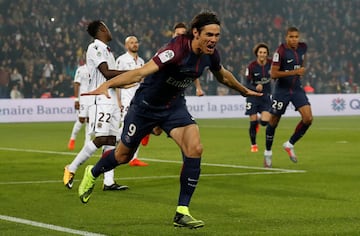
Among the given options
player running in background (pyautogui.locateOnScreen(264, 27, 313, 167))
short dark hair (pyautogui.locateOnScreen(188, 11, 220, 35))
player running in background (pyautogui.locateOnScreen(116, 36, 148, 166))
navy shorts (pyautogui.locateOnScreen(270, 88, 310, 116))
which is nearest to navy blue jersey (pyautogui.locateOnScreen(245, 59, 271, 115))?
player running in background (pyautogui.locateOnScreen(264, 27, 313, 167))

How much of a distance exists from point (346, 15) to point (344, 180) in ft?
109

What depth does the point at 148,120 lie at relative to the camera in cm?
935

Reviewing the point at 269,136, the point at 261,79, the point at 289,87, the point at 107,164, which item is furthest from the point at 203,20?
the point at 261,79

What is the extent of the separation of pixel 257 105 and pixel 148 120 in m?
12.3

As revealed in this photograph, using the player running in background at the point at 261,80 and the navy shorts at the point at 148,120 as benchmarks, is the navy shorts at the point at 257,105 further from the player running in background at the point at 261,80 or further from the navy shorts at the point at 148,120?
the navy shorts at the point at 148,120

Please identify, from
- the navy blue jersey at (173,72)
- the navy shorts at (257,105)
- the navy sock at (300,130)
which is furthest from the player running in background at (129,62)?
the navy blue jersey at (173,72)

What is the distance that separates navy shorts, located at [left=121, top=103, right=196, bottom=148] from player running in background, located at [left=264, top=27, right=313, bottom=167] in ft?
21.7

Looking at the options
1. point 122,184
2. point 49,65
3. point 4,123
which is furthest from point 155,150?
point 49,65

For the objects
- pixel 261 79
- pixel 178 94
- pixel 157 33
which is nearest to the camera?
pixel 178 94

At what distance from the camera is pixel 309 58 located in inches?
1727

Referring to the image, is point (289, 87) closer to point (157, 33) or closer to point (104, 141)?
point (104, 141)

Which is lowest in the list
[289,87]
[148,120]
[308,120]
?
[308,120]

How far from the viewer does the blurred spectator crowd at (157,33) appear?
124 ft

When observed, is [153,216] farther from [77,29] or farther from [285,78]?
[77,29]
